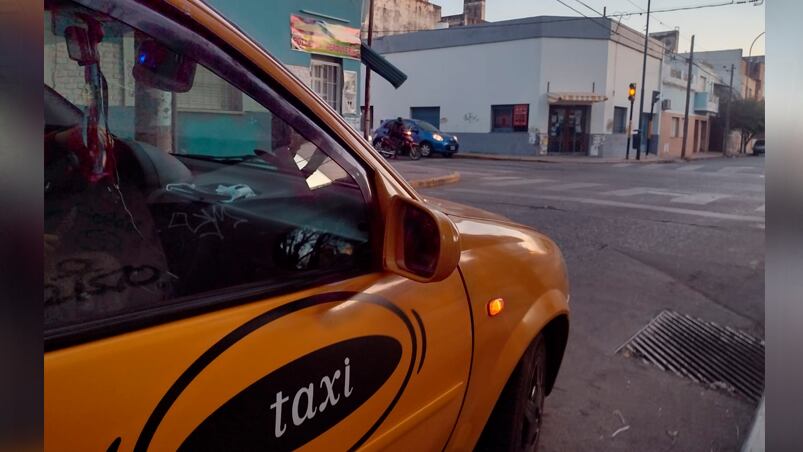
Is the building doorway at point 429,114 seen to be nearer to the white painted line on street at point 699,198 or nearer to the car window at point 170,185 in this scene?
the white painted line on street at point 699,198

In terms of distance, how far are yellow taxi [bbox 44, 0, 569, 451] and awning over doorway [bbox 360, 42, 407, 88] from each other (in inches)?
477

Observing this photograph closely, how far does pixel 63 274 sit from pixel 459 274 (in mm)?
1188

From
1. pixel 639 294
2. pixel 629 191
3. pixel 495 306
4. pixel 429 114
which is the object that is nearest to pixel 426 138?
pixel 429 114

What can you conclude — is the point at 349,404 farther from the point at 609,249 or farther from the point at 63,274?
the point at 609,249

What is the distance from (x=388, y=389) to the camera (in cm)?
181

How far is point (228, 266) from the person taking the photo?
161 cm

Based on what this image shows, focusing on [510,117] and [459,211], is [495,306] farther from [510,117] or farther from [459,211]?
[510,117]

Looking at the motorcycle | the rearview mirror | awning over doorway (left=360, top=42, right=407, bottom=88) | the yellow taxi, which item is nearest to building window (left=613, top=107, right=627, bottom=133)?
the motorcycle

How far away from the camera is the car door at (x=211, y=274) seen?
1232mm

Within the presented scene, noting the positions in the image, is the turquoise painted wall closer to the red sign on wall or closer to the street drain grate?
the street drain grate

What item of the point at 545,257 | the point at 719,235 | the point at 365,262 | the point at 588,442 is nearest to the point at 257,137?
the point at 365,262

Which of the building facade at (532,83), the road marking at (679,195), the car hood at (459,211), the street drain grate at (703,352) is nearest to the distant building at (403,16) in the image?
the building facade at (532,83)

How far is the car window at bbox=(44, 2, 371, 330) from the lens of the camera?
1.32 meters

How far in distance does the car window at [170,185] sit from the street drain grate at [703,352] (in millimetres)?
3037
